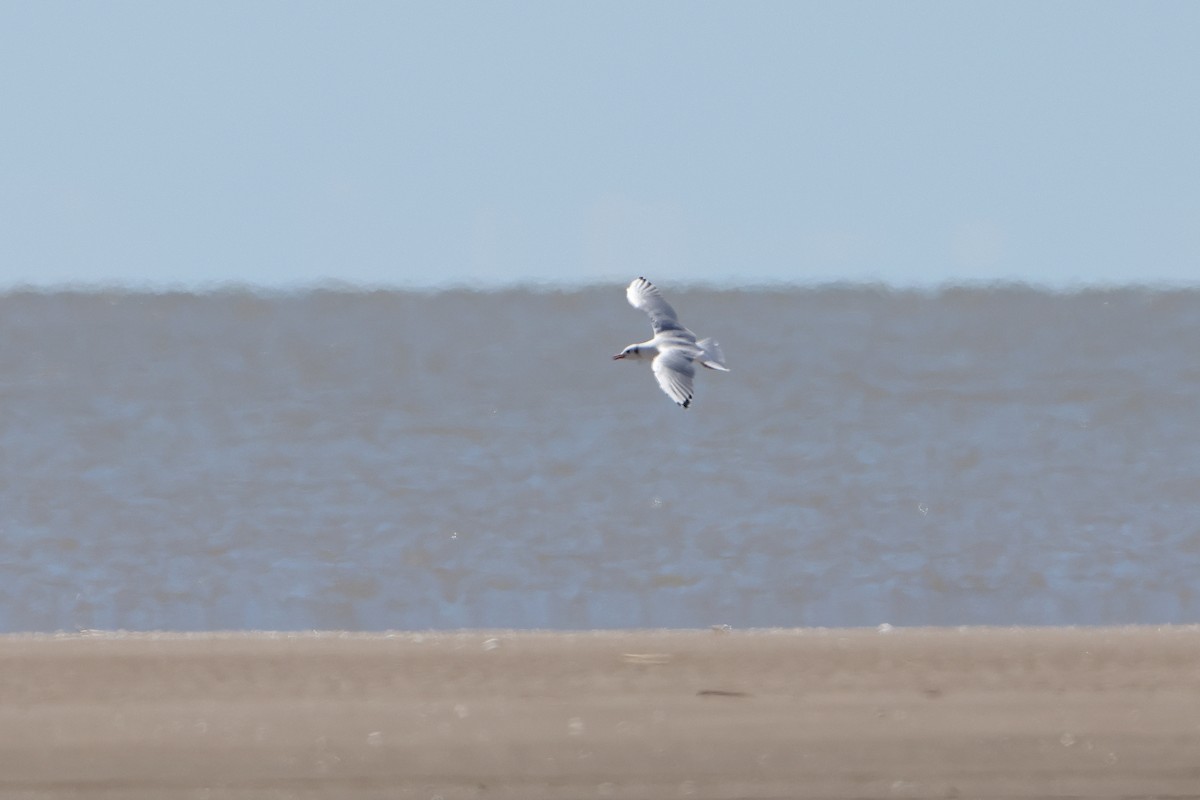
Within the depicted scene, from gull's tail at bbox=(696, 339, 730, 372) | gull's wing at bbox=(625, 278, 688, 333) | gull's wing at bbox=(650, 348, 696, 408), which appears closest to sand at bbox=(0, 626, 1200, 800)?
gull's wing at bbox=(650, 348, 696, 408)

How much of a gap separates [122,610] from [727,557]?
173 inches

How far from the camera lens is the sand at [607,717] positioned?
10125mm

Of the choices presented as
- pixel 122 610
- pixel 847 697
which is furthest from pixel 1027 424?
pixel 847 697

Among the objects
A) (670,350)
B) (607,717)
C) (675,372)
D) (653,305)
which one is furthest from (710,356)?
(607,717)

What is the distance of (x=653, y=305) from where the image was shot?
572 inches

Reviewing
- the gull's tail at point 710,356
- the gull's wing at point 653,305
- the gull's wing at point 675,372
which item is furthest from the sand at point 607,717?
the gull's wing at point 653,305

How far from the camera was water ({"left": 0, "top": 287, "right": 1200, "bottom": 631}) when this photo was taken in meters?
17.0

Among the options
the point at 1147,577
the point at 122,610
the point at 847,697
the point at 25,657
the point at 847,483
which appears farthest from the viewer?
the point at 847,483

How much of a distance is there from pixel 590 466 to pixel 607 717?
11371mm

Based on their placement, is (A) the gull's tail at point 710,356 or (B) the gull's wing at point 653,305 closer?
(A) the gull's tail at point 710,356

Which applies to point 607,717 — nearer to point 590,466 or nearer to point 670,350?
point 670,350

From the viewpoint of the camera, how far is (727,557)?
18375 millimetres

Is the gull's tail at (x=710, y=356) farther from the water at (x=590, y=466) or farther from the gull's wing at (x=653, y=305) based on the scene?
the water at (x=590, y=466)

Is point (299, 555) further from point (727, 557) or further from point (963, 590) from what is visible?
point (963, 590)
